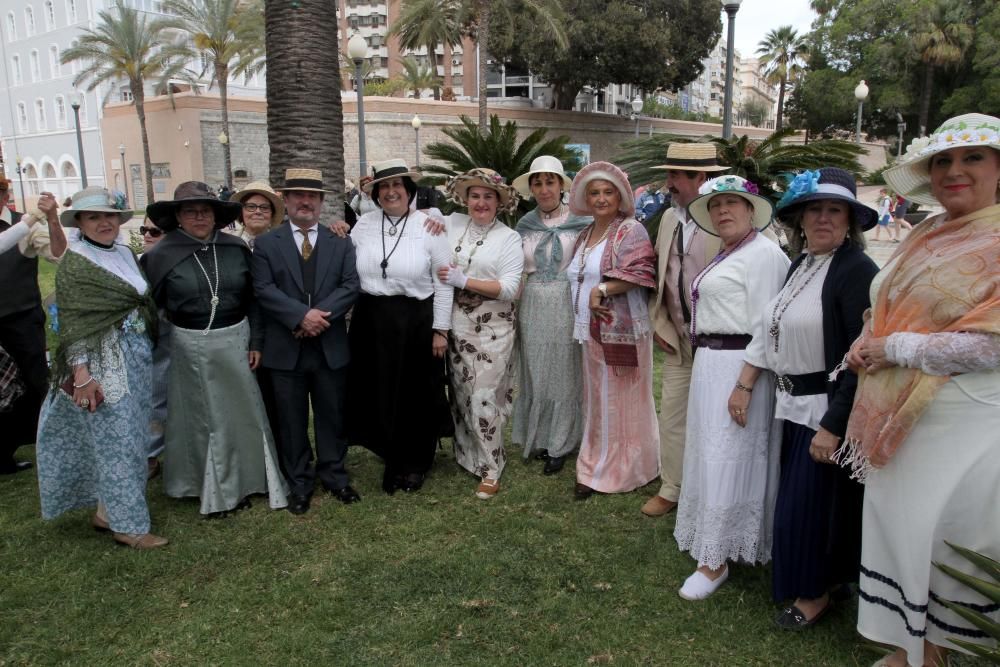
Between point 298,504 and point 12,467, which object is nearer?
point 298,504

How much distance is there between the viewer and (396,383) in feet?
14.7

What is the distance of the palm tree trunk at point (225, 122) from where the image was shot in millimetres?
30375

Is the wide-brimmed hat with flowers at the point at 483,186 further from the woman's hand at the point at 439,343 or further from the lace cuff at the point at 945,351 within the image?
the lace cuff at the point at 945,351

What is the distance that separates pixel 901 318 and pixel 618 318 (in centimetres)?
195

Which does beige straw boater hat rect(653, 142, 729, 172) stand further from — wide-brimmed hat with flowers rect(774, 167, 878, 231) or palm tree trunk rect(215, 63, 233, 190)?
palm tree trunk rect(215, 63, 233, 190)

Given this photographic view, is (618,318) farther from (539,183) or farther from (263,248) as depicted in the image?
(263,248)

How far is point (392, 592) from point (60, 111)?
56457mm

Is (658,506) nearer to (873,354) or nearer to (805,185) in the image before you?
(873,354)

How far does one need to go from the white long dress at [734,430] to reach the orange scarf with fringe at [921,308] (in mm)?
631

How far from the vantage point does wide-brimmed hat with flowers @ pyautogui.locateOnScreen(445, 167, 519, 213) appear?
442 centimetres

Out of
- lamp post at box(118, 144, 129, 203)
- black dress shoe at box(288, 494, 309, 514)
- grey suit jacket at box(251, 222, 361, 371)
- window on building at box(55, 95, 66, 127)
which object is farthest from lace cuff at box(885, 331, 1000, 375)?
window on building at box(55, 95, 66, 127)

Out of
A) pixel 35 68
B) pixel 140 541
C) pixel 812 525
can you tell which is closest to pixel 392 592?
pixel 140 541

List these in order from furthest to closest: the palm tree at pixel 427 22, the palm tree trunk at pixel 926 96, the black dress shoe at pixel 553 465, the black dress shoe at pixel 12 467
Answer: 1. the palm tree trunk at pixel 926 96
2. the palm tree at pixel 427 22
3. the black dress shoe at pixel 12 467
4. the black dress shoe at pixel 553 465

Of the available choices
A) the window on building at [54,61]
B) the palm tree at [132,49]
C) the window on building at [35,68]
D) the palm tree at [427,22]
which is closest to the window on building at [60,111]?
the window on building at [54,61]
